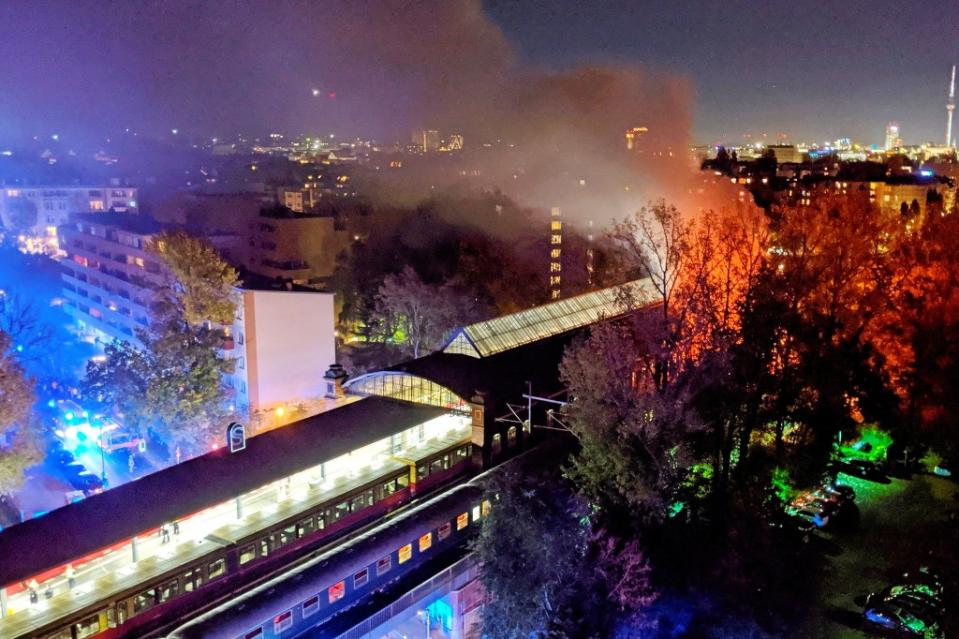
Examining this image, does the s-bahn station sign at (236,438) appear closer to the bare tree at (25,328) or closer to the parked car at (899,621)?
the parked car at (899,621)

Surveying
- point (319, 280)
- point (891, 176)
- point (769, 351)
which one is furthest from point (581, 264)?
point (891, 176)

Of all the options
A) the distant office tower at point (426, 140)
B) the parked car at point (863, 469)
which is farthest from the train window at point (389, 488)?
the distant office tower at point (426, 140)

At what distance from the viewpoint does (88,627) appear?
28.1 feet

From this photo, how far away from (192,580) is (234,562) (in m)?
0.60

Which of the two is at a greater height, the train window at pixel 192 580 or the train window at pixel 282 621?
the train window at pixel 192 580

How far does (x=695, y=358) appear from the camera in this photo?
14.2 m

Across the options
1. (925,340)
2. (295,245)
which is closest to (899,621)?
(925,340)

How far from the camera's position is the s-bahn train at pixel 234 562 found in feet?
28.5

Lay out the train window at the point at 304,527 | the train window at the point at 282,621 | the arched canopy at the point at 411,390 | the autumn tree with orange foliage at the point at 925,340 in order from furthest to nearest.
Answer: the autumn tree with orange foliage at the point at 925,340, the arched canopy at the point at 411,390, the train window at the point at 304,527, the train window at the point at 282,621

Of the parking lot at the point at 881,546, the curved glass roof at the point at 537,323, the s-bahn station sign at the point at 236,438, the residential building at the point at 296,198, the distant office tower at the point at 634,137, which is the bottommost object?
the parking lot at the point at 881,546

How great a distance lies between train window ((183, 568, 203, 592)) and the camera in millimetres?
9531

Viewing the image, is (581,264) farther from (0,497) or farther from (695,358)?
(0,497)

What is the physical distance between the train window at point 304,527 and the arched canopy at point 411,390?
149 inches

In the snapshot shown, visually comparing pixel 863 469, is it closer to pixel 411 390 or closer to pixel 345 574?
pixel 411 390
